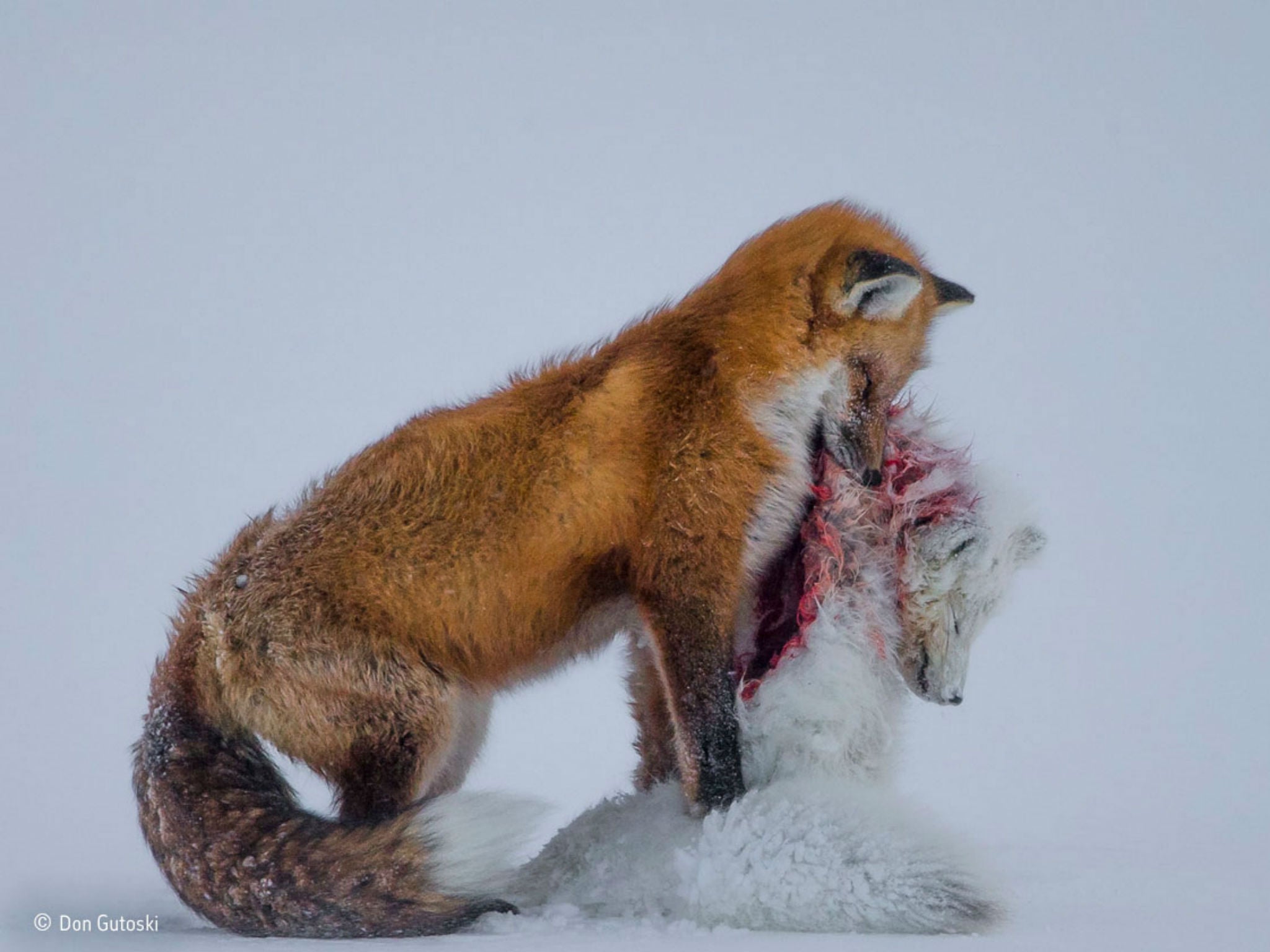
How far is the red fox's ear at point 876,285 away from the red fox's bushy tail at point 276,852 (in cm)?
189

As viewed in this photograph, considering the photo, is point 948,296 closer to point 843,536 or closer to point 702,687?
point 843,536

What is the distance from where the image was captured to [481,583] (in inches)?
150

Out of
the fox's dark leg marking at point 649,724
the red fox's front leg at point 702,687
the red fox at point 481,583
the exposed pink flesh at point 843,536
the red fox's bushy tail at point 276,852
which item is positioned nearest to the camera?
the red fox's bushy tail at point 276,852

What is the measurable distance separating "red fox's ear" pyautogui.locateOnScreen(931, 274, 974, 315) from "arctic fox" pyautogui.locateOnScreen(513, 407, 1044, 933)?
0.37 metres

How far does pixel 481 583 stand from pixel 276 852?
2.98 ft

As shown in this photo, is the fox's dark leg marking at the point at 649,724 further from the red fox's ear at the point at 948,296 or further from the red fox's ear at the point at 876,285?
the red fox's ear at the point at 948,296

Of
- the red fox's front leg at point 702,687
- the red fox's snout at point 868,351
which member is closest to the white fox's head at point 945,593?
the red fox's snout at point 868,351

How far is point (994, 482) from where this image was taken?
13.9 feet

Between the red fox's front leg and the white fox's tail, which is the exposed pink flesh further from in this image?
the white fox's tail

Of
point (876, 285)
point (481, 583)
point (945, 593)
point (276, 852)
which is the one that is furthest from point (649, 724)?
point (876, 285)

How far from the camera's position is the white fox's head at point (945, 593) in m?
4.09

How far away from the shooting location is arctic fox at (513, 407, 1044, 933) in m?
3.50

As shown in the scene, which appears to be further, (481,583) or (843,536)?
(843,536)

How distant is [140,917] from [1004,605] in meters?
2.79
